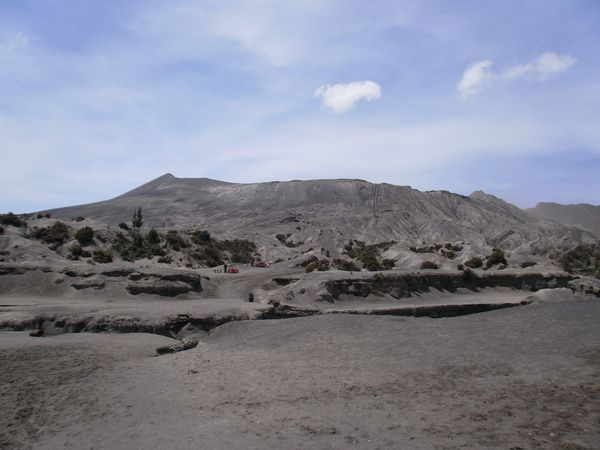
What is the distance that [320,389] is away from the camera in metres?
12.1

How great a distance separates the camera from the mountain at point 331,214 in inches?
3861

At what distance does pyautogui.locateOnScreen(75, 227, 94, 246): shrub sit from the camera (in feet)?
155

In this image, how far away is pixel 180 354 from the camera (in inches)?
688

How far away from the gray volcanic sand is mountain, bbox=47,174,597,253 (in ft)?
205

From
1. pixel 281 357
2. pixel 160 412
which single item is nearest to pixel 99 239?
pixel 281 357

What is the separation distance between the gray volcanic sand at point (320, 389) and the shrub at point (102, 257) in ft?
79.7

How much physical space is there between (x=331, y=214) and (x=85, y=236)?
231 ft

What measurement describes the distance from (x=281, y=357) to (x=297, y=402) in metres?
4.67

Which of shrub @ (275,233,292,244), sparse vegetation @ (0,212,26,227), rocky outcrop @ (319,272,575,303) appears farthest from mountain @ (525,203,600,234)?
sparse vegetation @ (0,212,26,227)

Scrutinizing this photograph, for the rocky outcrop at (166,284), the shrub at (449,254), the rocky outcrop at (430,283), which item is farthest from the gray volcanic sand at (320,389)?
the shrub at (449,254)

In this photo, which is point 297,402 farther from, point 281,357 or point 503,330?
point 503,330

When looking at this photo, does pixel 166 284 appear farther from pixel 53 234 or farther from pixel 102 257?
pixel 53 234

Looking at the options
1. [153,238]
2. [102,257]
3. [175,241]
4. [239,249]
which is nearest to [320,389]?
[102,257]

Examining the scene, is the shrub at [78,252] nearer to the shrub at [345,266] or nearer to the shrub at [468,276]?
the shrub at [345,266]
